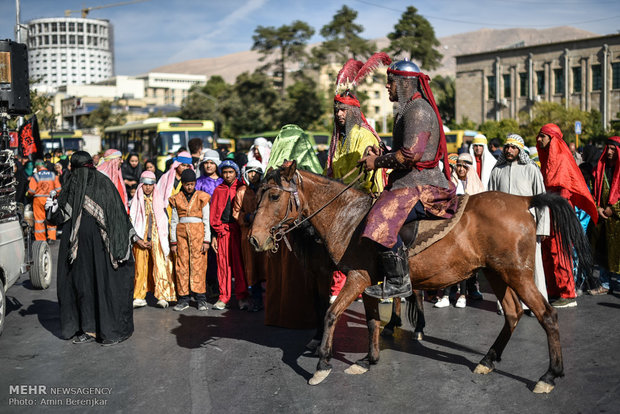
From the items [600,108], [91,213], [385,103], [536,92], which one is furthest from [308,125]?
[91,213]

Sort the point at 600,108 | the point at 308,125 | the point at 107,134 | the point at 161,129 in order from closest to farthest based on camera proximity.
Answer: the point at 161,129
the point at 107,134
the point at 600,108
the point at 308,125

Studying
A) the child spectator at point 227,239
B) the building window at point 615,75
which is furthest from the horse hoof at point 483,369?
the building window at point 615,75

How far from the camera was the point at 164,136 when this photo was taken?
88.2 feet

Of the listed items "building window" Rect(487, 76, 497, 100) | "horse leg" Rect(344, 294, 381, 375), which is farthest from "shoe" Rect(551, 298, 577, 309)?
"building window" Rect(487, 76, 497, 100)

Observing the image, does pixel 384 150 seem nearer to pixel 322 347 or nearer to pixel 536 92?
pixel 322 347

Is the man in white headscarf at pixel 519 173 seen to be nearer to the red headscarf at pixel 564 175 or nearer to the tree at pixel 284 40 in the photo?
the red headscarf at pixel 564 175

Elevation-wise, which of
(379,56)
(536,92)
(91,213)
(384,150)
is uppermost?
(536,92)

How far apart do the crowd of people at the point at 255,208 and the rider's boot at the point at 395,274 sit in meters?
0.01

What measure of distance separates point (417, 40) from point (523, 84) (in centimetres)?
1193

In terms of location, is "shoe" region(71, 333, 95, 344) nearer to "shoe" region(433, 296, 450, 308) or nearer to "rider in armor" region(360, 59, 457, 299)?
"rider in armor" region(360, 59, 457, 299)

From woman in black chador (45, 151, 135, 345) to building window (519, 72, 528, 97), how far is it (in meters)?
55.8

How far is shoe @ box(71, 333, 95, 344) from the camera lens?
7.40 meters

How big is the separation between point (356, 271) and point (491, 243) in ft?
4.14

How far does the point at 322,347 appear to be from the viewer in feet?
19.3
